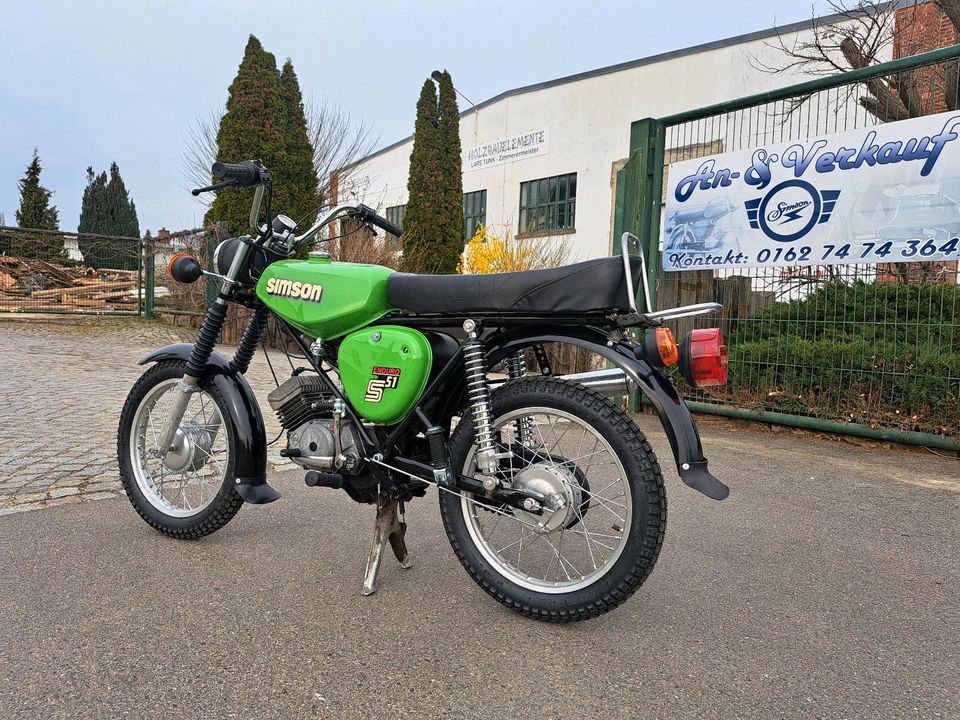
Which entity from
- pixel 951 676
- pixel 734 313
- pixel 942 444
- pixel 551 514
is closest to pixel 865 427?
pixel 942 444

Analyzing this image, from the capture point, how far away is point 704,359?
6.91ft

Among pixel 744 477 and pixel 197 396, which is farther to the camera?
pixel 744 477

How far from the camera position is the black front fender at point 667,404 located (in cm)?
213

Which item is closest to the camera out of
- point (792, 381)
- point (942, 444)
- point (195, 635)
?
point (195, 635)

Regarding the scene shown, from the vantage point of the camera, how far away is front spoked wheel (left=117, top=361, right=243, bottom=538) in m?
2.95

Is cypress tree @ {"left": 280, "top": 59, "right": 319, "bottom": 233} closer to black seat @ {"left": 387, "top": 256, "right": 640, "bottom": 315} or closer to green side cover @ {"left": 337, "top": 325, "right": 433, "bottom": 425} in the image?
green side cover @ {"left": 337, "top": 325, "right": 433, "bottom": 425}

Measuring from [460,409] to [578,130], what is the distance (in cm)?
1790

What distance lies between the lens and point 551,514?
231 centimetres

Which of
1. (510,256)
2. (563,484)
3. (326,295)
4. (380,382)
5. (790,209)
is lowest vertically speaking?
(563,484)

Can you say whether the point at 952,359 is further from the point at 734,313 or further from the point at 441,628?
the point at 441,628

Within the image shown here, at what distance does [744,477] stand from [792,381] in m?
1.56

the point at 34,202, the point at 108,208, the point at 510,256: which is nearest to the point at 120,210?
the point at 108,208

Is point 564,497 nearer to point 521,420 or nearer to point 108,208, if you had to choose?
point 521,420

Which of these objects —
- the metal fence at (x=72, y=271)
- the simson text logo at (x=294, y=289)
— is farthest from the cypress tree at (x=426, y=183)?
the simson text logo at (x=294, y=289)
